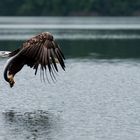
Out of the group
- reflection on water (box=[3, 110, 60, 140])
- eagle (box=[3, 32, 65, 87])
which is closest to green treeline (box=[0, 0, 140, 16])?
reflection on water (box=[3, 110, 60, 140])

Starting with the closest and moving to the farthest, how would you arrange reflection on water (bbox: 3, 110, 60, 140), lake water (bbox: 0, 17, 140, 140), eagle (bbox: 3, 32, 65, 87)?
eagle (bbox: 3, 32, 65, 87) → reflection on water (bbox: 3, 110, 60, 140) → lake water (bbox: 0, 17, 140, 140)

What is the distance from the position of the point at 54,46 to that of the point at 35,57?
53cm

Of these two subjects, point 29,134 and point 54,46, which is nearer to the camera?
point 54,46

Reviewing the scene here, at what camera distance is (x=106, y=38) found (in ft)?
225

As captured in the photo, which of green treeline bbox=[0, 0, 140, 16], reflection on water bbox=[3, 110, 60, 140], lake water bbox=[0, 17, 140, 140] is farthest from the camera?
green treeline bbox=[0, 0, 140, 16]

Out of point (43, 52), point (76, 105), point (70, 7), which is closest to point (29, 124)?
point (43, 52)

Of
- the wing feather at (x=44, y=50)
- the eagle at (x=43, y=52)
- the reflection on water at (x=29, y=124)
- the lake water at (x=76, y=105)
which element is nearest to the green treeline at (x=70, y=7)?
the lake water at (x=76, y=105)

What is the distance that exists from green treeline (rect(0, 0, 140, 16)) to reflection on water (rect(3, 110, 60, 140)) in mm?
113148

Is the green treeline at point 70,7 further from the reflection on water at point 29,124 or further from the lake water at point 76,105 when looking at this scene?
the reflection on water at point 29,124

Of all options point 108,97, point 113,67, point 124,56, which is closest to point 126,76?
point 113,67

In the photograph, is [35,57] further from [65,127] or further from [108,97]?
[108,97]

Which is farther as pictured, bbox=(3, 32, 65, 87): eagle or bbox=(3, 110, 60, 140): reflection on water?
bbox=(3, 110, 60, 140): reflection on water

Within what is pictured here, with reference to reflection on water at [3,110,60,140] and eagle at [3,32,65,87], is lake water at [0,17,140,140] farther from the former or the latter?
eagle at [3,32,65,87]

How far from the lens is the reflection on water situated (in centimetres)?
1905
